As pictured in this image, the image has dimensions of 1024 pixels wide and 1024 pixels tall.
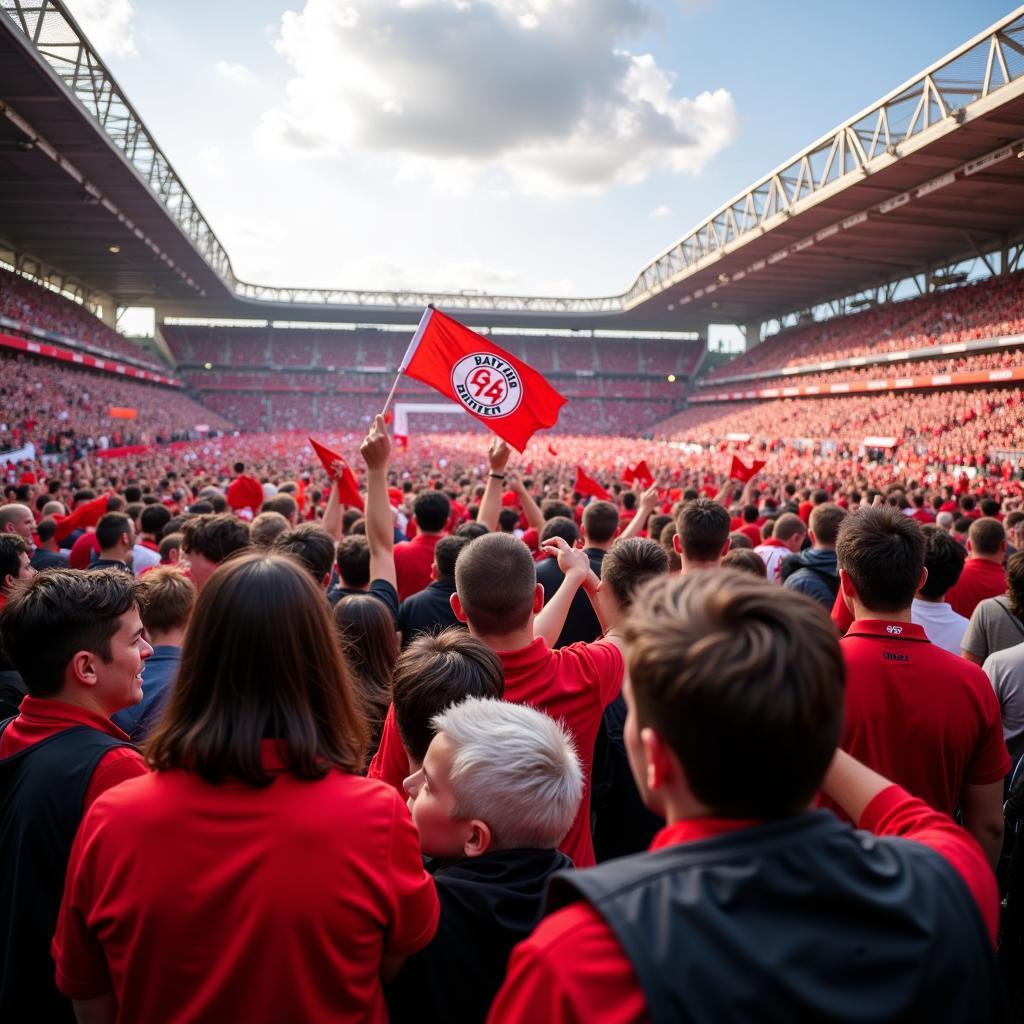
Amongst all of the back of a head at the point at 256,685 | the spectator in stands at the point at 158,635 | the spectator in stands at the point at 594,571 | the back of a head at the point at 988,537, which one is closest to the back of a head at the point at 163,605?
the spectator in stands at the point at 158,635

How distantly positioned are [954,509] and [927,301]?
99.1ft

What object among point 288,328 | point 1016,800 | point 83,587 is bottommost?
point 1016,800

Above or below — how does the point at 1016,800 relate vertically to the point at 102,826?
below

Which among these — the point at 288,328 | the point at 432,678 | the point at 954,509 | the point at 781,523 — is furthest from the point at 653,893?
the point at 288,328

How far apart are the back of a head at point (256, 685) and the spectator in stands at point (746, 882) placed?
0.68 metres

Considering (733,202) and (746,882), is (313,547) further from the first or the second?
(733,202)

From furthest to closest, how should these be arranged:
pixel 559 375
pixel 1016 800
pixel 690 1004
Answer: pixel 559 375 → pixel 1016 800 → pixel 690 1004

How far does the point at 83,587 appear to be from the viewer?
228 centimetres

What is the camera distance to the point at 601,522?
17.1 feet

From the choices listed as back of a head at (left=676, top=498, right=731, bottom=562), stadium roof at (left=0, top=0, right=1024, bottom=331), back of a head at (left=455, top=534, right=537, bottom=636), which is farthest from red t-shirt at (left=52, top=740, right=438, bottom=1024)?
stadium roof at (left=0, top=0, right=1024, bottom=331)

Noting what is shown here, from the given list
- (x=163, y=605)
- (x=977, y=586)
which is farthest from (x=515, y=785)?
(x=977, y=586)

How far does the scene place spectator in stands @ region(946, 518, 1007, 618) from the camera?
5332 millimetres

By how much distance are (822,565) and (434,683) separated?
12.5 feet

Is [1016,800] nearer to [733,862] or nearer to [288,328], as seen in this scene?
[733,862]
